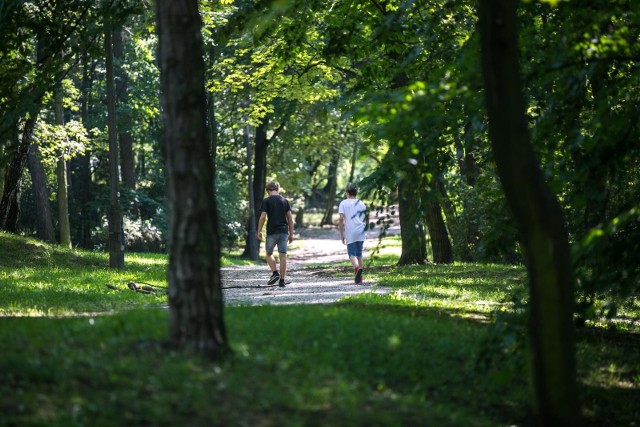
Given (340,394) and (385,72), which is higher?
(385,72)

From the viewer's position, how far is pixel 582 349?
1112 centimetres

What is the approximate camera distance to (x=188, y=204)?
720 cm

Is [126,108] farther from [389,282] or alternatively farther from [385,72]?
[385,72]

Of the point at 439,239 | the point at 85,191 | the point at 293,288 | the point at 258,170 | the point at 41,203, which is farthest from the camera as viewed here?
the point at 258,170

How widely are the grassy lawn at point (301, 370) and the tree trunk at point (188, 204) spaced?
0.26 meters

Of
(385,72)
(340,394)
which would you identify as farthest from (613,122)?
(385,72)

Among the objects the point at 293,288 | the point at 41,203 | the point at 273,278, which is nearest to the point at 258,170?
the point at 41,203

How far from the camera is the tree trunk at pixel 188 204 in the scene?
23.5 ft

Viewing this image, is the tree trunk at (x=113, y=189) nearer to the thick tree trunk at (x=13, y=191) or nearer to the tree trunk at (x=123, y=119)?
the thick tree trunk at (x=13, y=191)

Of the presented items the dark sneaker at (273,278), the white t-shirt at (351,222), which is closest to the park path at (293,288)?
the dark sneaker at (273,278)

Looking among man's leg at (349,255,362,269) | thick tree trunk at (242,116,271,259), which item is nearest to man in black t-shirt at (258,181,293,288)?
man's leg at (349,255,362,269)

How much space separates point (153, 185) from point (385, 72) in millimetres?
24505

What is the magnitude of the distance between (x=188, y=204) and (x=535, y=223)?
9.69ft

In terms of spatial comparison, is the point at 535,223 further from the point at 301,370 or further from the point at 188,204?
the point at 188,204
